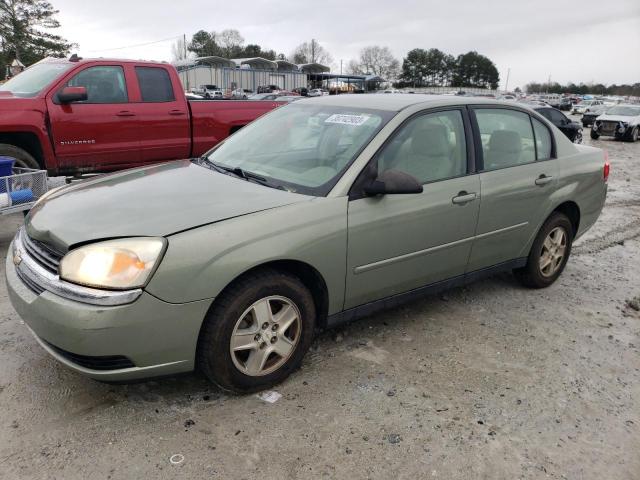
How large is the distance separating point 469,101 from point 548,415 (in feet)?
7.42

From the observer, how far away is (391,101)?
366cm

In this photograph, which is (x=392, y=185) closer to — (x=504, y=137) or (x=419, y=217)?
(x=419, y=217)

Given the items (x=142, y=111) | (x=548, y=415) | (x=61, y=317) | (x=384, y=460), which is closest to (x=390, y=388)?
(x=384, y=460)

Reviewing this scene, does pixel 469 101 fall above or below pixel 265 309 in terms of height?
above

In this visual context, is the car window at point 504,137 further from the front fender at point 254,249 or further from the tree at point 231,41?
the tree at point 231,41

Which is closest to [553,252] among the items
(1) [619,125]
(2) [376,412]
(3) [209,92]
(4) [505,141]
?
(4) [505,141]

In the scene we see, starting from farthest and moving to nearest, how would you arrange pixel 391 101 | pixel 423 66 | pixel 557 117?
1. pixel 423 66
2. pixel 557 117
3. pixel 391 101

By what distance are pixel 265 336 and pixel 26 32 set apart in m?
53.2

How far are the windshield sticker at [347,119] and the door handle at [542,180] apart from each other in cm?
163

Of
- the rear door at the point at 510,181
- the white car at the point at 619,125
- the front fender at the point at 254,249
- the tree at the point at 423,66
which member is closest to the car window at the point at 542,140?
the rear door at the point at 510,181

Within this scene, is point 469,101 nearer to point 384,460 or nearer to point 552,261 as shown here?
point 552,261

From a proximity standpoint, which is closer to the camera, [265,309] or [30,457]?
[30,457]

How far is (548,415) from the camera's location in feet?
9.28

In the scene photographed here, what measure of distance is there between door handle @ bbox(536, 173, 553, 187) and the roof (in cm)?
68
